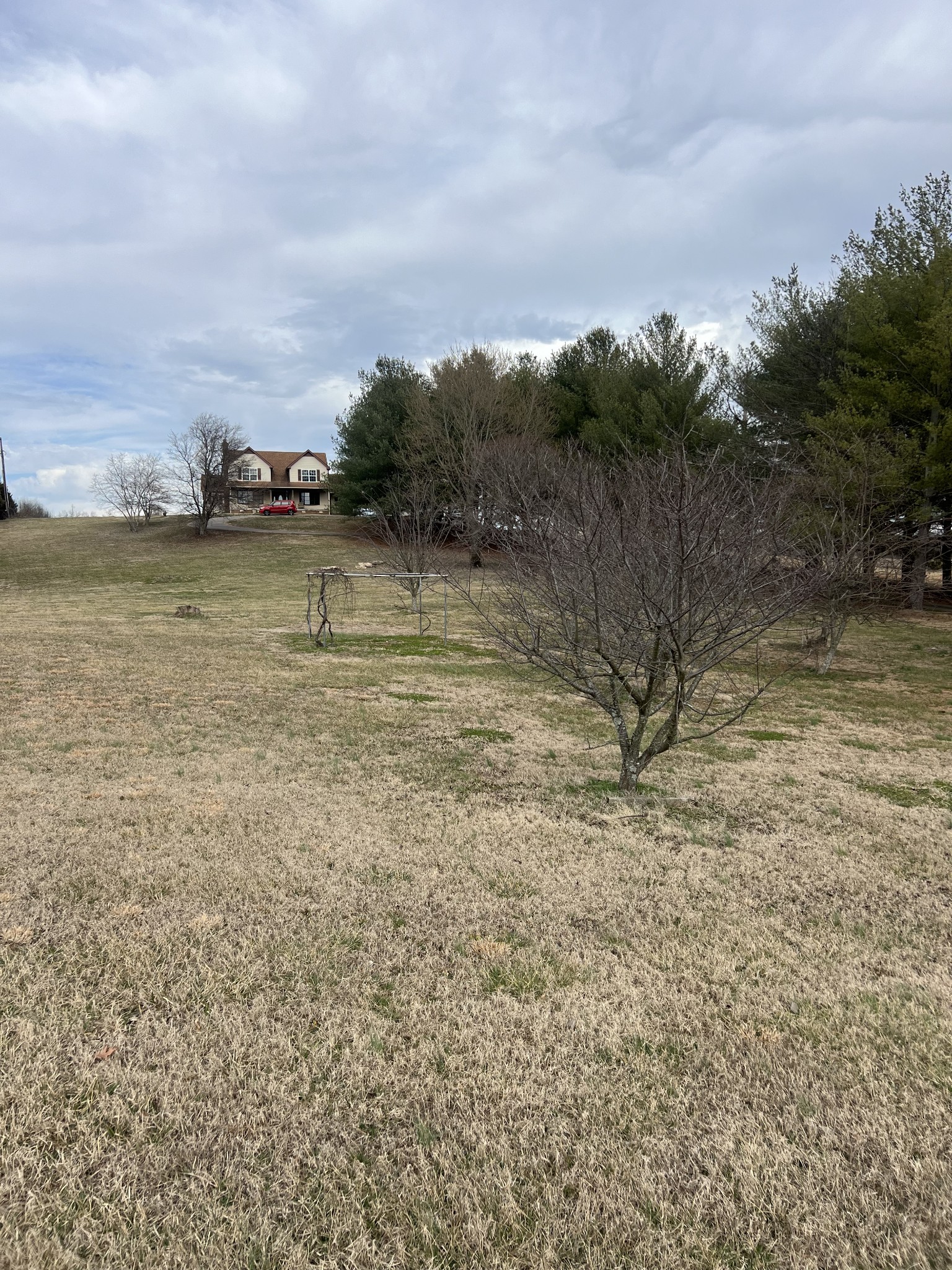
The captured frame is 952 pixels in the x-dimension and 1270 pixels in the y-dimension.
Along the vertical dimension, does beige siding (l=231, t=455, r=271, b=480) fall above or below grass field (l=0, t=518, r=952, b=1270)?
above

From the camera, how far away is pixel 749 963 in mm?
3559

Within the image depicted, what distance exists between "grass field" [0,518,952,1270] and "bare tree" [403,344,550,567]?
24380mm

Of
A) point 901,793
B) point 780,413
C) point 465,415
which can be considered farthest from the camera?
point 465,415

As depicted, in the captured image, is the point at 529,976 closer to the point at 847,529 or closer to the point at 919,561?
the point at 847,529

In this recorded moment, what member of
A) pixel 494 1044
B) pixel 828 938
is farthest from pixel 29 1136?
pixel 828 938

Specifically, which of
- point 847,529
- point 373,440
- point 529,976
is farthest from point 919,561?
point 373,440

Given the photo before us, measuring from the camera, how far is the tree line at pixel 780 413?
15.0 m

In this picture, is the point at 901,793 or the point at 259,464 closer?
the point at 901,793

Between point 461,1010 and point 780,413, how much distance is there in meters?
24.1

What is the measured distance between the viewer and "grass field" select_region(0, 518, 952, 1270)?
6.95 feet

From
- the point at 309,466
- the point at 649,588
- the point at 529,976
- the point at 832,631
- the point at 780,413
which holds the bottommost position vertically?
the point at 529,976

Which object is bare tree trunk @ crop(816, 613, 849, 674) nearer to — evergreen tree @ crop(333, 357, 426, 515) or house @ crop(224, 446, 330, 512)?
evergreen tree @ crop(333, 357, 426, 515)

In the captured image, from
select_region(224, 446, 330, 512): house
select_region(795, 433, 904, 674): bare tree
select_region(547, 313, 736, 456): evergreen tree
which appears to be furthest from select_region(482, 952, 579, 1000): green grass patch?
select_region(224, 446, 330, 512): house

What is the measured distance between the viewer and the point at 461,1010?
3098 millimetres
